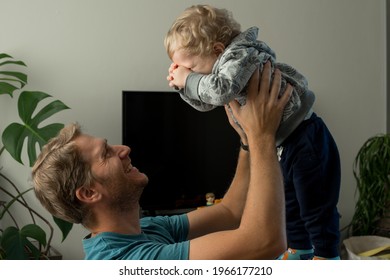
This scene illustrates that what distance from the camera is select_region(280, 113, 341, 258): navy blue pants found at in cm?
104

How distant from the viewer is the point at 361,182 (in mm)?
2594

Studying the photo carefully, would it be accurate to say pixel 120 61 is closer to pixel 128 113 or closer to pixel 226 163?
pixel 128 113

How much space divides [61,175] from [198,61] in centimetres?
35

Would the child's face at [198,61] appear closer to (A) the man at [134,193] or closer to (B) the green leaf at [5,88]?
(A) the man at [134,193]

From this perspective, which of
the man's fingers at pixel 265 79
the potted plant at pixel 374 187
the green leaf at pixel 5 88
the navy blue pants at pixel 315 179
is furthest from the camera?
the potted plant at pixel 374 187

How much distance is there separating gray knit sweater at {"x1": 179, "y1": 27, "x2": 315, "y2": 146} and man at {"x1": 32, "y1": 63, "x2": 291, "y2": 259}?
32 millimetres

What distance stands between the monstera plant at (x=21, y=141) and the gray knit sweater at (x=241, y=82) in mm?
1012

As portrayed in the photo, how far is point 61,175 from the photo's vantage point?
918mm

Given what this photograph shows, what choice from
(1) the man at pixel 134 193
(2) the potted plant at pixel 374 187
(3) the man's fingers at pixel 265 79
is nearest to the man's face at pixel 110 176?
(1) the man at pixel 134 193

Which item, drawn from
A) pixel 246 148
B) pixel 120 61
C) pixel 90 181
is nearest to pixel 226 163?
pixel 120 61

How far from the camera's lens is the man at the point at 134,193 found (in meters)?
0.82

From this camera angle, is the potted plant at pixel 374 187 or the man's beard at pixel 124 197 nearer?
the man's beard at pixel 124 197

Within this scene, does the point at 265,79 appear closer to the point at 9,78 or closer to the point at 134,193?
the point at 134,193

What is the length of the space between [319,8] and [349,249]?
1.30 meters
